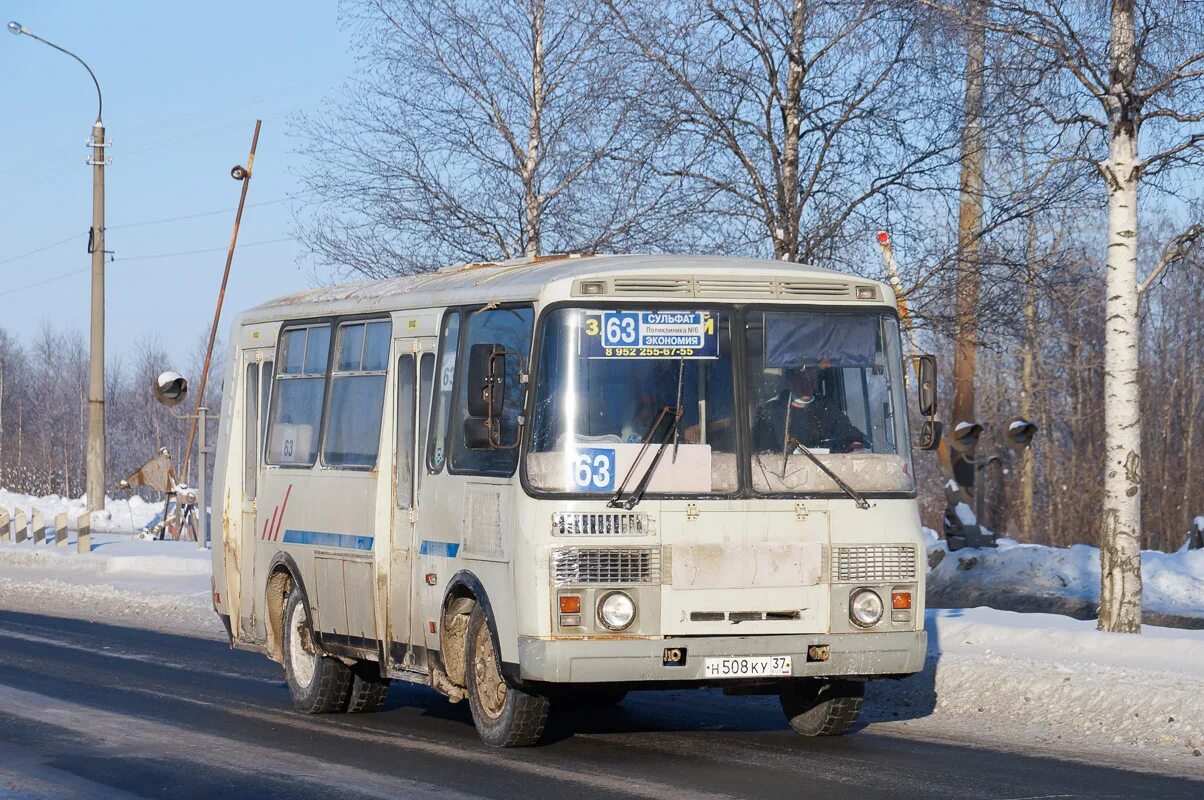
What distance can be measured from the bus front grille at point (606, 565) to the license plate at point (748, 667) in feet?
1.81

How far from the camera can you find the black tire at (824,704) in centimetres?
1104

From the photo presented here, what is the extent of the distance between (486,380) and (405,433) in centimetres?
186

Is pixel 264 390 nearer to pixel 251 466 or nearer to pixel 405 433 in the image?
pixel 251 466

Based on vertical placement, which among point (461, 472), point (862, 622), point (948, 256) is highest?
point (948, 256)

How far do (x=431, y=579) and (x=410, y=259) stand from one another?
12.6 m

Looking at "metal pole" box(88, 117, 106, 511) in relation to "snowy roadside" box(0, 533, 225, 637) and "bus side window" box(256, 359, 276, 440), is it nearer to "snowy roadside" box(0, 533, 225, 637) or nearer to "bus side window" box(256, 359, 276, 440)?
"snowy roadside" box(0, 533, 225, 637)

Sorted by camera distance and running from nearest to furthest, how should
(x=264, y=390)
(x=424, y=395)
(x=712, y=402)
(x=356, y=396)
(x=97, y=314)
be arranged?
(x=712, y=402) → (x=424, y=395) → (x=356, y=396) → (x=264, y=390) → (x=97, y=314)

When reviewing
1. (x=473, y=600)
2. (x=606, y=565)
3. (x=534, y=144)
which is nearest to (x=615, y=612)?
(x=606, y=565)

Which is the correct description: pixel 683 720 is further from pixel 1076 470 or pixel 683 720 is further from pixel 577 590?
pixel 1076 470

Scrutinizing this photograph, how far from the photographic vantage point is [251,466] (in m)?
14.2

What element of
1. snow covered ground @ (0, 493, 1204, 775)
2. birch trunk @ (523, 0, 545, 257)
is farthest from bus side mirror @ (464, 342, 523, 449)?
birch trunk @ (523, 0, 545, 257)

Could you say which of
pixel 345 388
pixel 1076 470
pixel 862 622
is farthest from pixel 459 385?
pixel 1076 470

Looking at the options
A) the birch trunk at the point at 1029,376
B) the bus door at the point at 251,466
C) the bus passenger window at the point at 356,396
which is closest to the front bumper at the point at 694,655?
the bus passenger window at the point at 356,396

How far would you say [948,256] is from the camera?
1936cm
